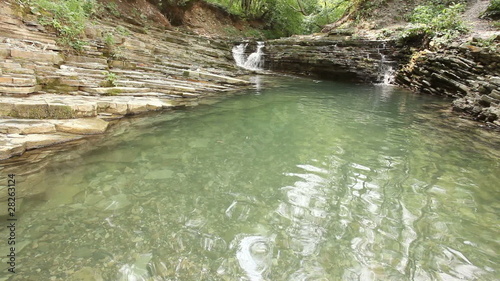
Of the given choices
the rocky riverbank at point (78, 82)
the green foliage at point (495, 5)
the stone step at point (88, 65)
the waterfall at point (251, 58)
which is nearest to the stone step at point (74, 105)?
the rocky riverbank at point (78, 82)

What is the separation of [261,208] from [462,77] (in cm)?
1201

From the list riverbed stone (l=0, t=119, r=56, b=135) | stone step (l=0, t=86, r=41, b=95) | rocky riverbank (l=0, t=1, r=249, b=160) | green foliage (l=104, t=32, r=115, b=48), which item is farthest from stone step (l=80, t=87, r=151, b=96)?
green foliage (l=104, t=32, r=115, b=48)

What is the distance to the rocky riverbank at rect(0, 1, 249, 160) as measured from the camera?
16.0 feet

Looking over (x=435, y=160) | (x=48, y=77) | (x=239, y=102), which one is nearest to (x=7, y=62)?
(x=48, y=77)

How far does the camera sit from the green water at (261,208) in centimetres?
233

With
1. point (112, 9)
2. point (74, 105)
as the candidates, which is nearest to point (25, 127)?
point (74, 105)

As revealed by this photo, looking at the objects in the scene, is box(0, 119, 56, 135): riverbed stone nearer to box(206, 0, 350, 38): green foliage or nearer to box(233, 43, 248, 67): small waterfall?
box(233, 43, 248, 67): small waterfall

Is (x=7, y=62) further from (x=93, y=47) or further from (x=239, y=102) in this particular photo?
(x=239, y=102)

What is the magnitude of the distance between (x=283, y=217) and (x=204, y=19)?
2190 cm

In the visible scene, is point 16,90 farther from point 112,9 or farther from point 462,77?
point 462,77

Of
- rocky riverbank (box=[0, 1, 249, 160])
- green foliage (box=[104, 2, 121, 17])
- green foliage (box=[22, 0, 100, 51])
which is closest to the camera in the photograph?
rocky riverbank (box=[0, 1, 249, 160])

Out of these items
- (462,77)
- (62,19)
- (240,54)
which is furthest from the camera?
(240,54)

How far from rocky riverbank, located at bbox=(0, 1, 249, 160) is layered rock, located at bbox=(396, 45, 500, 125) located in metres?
8.63

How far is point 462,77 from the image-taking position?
10.5m
